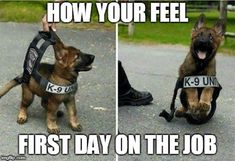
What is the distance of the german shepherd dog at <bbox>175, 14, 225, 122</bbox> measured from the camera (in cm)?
195

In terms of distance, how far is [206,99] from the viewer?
2.10 m

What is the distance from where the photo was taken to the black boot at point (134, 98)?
2511 millimetres

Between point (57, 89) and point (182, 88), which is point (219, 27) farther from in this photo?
point (57, 89)

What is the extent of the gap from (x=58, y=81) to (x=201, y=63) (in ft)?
1.92

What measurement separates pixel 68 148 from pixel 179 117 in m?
0.66

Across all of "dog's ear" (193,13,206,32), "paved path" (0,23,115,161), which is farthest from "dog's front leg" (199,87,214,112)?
"paved path" (0,23,115,161)

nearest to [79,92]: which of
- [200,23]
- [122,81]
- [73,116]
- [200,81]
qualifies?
[122,81]

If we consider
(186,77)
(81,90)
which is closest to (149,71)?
(81,90)

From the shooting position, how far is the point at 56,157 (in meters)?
1.87

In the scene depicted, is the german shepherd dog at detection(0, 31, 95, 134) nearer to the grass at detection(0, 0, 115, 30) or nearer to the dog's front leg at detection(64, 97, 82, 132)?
the dog's front leg at detection(64, 97, 82, 132)

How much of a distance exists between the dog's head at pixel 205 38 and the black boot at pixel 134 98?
0.60m

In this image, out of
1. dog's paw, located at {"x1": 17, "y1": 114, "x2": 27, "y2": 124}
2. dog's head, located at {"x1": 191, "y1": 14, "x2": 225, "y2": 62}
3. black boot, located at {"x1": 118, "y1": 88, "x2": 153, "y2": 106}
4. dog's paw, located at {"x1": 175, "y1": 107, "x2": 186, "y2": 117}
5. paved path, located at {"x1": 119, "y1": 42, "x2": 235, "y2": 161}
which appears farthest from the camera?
black boot, located at {"x1": 118, "y1": 88, "x2": 153, "y2": 106}

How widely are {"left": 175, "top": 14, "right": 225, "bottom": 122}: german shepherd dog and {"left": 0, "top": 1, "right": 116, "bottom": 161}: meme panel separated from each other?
1.07ft

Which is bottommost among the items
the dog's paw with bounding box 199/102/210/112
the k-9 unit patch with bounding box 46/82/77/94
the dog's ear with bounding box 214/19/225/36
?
the dog's paw with bounding box 199/102/210/112
